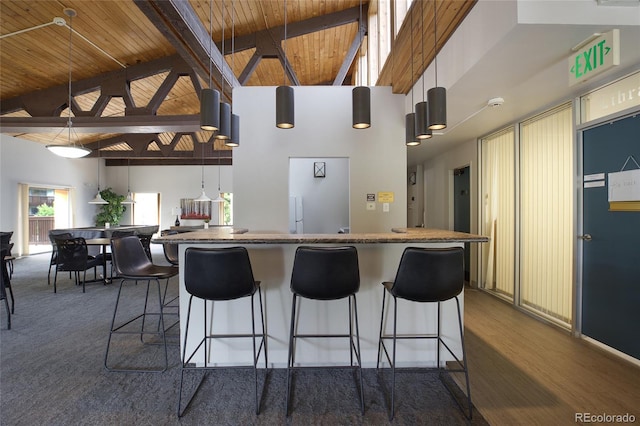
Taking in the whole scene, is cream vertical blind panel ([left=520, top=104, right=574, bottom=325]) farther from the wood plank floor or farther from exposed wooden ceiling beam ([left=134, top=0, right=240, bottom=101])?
exposed wooden ceiling beam ([left=134, top=0, right=240, bottom=101])

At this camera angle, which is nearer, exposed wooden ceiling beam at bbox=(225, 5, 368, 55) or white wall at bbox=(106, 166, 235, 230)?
exposed wooden ceiling beam at bbox=(225, 5, 368, 55)

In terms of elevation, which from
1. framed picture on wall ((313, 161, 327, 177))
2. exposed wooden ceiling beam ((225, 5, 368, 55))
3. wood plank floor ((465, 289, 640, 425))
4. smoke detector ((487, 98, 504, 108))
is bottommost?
wood plank floor ((465, 289, 640, 425))

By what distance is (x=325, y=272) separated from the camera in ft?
5.50

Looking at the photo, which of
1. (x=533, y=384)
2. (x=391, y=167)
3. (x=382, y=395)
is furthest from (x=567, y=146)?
(x=382, y=395)

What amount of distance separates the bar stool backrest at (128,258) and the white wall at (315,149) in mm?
1160

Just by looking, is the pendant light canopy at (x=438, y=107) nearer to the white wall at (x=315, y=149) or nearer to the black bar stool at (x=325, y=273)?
the black bar stool at (x=325, y=273)

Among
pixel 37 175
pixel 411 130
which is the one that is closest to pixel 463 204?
pixel 411 130

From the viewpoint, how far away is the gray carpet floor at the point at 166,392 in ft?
5.35

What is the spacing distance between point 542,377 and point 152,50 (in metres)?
6.34

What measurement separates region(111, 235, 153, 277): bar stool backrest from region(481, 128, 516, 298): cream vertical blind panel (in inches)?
168

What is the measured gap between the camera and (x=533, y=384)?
1.95 metres

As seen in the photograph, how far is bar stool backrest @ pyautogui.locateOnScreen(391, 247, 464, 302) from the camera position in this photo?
5.42ft

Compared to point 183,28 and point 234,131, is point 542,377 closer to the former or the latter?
point 234,131

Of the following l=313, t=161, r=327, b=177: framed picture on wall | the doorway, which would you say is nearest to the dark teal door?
the doorway
